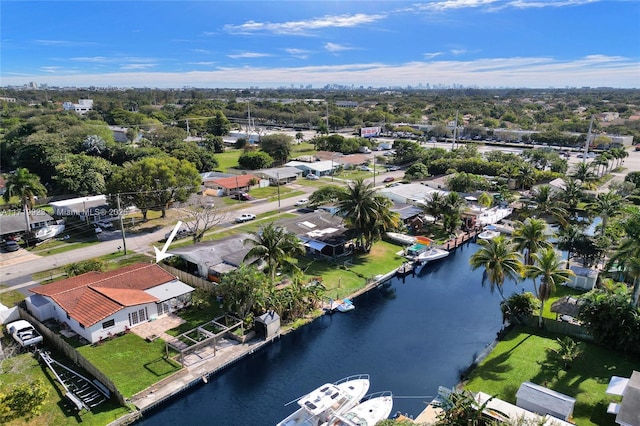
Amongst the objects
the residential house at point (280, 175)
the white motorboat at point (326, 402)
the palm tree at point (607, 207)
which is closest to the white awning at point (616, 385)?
the white motorboat at point (326, 402)

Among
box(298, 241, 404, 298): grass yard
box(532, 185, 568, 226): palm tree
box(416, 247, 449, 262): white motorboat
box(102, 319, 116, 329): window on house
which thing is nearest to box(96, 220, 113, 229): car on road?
box(298, 241, 404, 298): grass yard

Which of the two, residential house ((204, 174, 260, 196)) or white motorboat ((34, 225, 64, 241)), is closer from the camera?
white motorboat ((34, 225, 64, 241))

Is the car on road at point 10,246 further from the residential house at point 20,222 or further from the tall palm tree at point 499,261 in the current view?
the tall palm tree at point 499,261

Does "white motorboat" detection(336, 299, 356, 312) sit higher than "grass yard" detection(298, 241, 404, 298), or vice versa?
"grass yard" detection(298, 241, 404, 298)

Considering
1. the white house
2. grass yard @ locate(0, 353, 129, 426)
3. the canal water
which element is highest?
the white house

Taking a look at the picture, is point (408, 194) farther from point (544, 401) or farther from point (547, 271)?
point (544, 401)

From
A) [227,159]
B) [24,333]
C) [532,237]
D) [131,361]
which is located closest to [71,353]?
[131,361]

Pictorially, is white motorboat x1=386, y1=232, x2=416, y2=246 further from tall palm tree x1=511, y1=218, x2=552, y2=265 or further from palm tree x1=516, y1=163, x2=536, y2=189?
palm tree x1=516, y1=163, x2=536, y2=189
